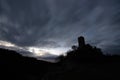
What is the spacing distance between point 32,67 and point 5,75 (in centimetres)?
441

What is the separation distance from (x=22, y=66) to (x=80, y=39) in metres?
18.0

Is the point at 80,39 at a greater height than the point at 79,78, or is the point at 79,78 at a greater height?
the point at 80,39

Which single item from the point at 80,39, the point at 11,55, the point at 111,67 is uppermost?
the point at 80,39

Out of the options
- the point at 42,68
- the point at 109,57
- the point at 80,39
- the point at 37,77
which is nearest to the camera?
the point at 109,57

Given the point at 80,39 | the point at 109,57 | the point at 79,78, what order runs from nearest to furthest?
the point at 79,78, the point at 109,57, the point at 80,39

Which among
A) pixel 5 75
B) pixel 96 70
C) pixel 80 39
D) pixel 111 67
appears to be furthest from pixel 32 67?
pixel 80 39

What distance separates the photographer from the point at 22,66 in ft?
60.0

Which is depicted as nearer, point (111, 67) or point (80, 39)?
point (111, 67)

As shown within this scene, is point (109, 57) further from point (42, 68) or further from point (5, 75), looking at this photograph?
point (5, 75)

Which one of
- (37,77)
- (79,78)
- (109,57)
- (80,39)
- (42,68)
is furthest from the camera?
(80,39)

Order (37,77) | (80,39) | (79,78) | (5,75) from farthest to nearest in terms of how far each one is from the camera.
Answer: (80,39)
(37,77)
(5,75)
(79,78)

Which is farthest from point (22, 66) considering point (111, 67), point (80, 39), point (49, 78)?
point (80, 39)

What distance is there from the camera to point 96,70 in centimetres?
1398

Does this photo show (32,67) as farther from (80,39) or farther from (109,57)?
(80,39)
